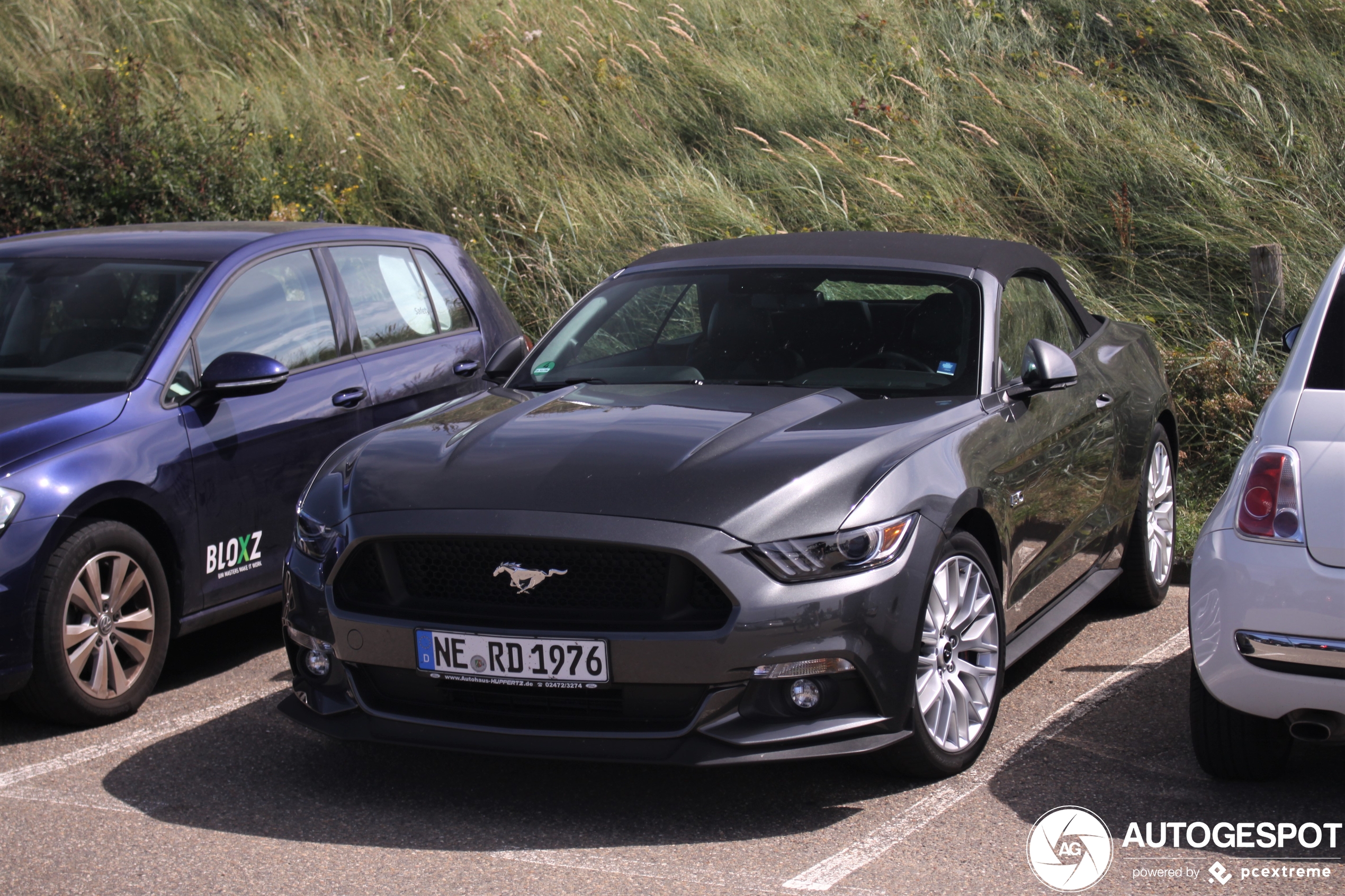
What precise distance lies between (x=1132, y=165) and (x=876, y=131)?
1928 millimetres

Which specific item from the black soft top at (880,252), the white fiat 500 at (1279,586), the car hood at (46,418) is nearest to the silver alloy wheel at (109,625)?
the car hood at (46,418)

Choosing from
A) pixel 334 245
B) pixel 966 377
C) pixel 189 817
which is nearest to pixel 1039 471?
pixel 966 377

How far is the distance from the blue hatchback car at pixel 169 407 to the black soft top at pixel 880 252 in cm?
Answer: 83

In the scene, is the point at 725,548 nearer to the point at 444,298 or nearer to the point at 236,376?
the point at 236,376

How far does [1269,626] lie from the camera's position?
3.48m

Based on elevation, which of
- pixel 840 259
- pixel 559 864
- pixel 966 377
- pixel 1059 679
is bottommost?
pixel 1059 679

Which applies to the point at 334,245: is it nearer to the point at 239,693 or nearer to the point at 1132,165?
the point at 239,693

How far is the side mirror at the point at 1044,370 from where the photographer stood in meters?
4.71

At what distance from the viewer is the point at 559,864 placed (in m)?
3.56

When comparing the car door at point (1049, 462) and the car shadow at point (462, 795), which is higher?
the car door at point (1049, 462)

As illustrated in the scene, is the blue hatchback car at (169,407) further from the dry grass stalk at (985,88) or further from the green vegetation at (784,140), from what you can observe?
the dry grass stalk at (985,88)

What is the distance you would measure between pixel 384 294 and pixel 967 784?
365 cm

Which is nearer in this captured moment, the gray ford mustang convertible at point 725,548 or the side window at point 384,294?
the gray ford mustang convertible at point 725,548

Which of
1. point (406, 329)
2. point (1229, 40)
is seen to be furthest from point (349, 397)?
point (1229, 40)
